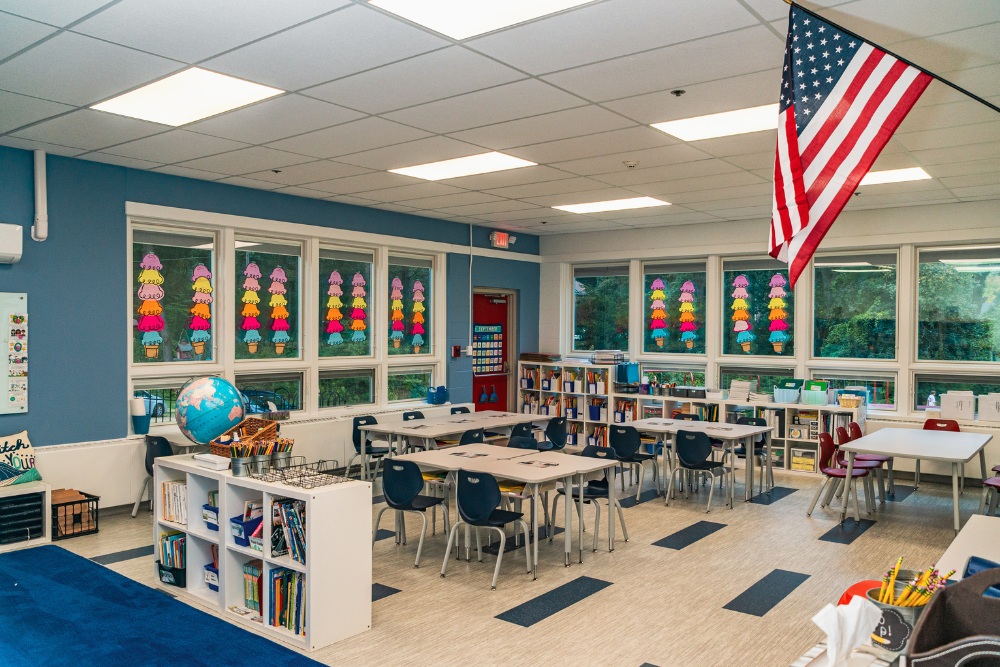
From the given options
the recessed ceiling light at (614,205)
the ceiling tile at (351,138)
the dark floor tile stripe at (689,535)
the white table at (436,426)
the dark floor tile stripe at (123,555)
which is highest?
the recessed ceiling light at (614,205)

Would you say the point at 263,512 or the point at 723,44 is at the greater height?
the point at 723,44

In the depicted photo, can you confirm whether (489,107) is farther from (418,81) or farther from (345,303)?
(345,303)

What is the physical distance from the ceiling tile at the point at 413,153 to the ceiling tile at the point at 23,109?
219 cm

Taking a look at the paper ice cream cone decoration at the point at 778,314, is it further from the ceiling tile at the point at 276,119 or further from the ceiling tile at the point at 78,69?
the ceiling tile at the point at 78,69

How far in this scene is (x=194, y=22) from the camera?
3.58 m

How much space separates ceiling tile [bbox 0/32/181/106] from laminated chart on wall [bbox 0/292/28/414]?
7.56ft

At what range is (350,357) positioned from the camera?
930cm

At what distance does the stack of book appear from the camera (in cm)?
503

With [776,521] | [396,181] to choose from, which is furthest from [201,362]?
[776,521]

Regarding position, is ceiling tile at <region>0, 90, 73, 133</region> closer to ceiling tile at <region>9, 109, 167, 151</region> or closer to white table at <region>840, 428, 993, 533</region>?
ceiling tile at <region>9, 109, 167, 151</region>

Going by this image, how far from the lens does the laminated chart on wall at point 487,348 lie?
11219 millimetres

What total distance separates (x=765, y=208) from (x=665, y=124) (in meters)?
4.35

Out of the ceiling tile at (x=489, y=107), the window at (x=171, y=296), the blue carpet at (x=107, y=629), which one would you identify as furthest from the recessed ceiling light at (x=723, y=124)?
the window at (x=171, y=296)

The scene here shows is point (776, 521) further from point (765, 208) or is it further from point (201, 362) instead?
point (201, 362)
